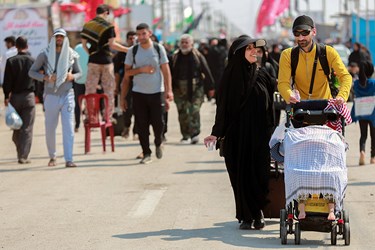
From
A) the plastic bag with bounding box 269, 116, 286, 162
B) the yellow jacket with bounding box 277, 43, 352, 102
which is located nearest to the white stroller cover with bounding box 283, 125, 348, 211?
the plastic bag with bounding box 269, 116, 286, 162

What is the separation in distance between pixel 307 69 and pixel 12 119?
8.08 metres

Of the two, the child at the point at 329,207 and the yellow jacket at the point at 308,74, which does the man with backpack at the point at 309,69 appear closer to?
the yellow jacket at the point at 308,74

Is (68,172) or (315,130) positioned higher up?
(315,130)

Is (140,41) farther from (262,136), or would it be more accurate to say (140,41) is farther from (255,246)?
(255,246)

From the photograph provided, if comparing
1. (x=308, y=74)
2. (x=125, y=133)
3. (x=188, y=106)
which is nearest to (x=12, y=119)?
(x=188, y=106)

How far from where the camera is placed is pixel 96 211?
1233 centimetres

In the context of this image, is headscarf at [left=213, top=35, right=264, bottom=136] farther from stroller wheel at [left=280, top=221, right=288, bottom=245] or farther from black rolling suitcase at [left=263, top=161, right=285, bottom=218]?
stroller wheel at [left=280, top=221, right=288, bottom=245]

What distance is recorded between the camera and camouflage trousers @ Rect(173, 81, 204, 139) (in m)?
21.3

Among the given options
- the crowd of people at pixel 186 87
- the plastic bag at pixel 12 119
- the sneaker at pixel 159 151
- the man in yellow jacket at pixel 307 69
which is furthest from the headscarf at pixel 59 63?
the man in yellow jacket at pixel 307 69

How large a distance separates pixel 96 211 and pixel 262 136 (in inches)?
89.8

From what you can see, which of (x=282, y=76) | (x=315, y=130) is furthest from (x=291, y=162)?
(x=282, y=76)

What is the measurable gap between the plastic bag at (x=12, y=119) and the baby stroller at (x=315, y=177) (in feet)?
28.2

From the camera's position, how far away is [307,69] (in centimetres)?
1062

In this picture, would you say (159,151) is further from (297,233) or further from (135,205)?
(297,233)
